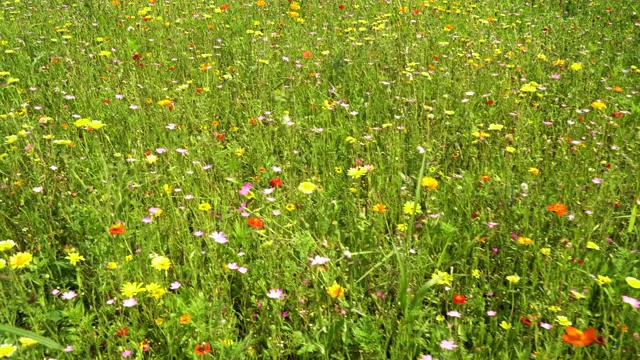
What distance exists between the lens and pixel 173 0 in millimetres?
5801

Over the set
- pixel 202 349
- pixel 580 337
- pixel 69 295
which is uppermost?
pixel 580 337

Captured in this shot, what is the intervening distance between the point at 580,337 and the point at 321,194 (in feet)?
4.32

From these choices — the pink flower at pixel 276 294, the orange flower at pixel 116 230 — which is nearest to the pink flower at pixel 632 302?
the pink flower at pixel 276 294

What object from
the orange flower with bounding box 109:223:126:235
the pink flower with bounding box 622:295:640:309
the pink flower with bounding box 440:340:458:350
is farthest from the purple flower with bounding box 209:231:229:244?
the pink flower with bounding box 622:295:640:309

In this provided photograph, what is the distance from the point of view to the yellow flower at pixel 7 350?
149 cm

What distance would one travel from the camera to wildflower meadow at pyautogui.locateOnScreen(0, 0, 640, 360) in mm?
1760

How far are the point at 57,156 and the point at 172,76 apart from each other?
4.71 feet

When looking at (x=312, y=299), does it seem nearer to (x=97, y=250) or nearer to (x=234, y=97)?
(x=97, y=250)

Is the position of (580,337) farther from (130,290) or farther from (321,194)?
(130,290)

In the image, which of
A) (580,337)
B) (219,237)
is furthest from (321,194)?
(580,337)

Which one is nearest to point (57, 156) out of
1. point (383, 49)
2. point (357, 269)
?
point (357, 269)

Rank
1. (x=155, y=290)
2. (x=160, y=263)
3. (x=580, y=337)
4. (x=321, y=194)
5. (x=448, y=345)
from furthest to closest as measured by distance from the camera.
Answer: (x=321, y=194) → (x=160, y=263) → (x=155, y=290) → (x=448, y=345) → (x=580, y=337)

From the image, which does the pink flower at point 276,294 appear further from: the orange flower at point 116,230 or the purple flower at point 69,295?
the purple flower at point 69,295

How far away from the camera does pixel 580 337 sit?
1.47 metres
